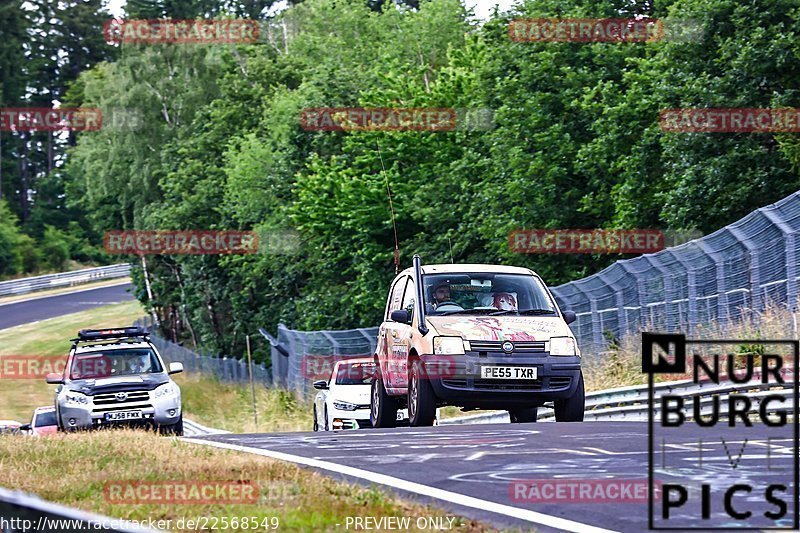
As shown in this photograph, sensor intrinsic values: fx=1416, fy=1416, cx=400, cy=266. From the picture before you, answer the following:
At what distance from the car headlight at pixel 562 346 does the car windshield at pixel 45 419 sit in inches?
667

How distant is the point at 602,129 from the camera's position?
39.2 meters

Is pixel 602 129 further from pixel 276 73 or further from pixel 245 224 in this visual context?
pixel 276 73

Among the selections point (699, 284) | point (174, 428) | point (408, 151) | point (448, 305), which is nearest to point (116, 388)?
point (174, 428)

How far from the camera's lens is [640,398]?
18.4m

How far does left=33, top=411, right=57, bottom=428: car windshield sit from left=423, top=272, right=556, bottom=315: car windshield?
51.2ft

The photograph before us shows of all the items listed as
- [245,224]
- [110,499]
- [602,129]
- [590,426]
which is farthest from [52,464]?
[245,224]

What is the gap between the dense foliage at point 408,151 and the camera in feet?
111

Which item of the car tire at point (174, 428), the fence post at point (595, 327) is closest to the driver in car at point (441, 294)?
the car tire at point (174, 428)

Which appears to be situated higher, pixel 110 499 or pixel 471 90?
pixel 471 90

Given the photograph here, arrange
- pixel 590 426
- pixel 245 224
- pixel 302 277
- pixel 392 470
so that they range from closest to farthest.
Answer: pixel 392 470 < pixel 590 426 < pixel 302 277 < pixel 245 224

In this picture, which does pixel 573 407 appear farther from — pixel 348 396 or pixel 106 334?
pixel 106 334

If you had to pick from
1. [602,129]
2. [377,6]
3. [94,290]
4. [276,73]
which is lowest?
[94,290]

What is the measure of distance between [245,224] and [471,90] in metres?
20.7

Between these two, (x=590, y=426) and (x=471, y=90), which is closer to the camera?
(x=590, y=426)
